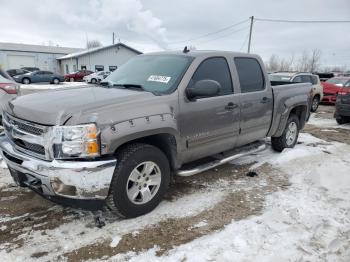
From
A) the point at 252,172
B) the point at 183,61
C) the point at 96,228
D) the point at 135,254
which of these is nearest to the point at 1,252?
the point at 96,228

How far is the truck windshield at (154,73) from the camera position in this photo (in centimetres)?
397

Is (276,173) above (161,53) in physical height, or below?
below

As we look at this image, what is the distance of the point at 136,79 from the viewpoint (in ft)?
14.2

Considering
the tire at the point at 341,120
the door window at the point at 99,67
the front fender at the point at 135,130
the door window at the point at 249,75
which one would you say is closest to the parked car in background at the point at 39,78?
the door window at the point at 99,67

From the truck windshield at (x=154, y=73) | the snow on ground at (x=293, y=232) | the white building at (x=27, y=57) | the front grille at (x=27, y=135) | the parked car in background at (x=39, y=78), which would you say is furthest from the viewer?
the white building at (x=27, y=57)

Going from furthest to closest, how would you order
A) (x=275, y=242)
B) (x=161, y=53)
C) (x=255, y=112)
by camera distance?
(x=255, y=112)
(x=161, y=53)
(x=275, y=242)

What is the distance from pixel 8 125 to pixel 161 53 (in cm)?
227

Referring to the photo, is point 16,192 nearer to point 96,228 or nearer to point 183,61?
point 96,228

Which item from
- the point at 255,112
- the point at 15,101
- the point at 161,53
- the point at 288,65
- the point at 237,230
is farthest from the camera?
the point at 288,65

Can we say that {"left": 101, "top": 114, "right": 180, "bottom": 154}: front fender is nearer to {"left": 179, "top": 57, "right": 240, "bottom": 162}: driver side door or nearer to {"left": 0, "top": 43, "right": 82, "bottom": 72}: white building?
{"left": 179, "top": 57, "right": 240, "bottom": 162}: driver side door

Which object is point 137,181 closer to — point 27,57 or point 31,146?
point 31,146

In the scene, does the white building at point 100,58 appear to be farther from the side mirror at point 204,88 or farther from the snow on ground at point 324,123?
the side mirror at point 204,88

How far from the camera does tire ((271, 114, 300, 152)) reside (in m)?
6.26

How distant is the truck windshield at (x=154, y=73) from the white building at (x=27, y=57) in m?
48.2
